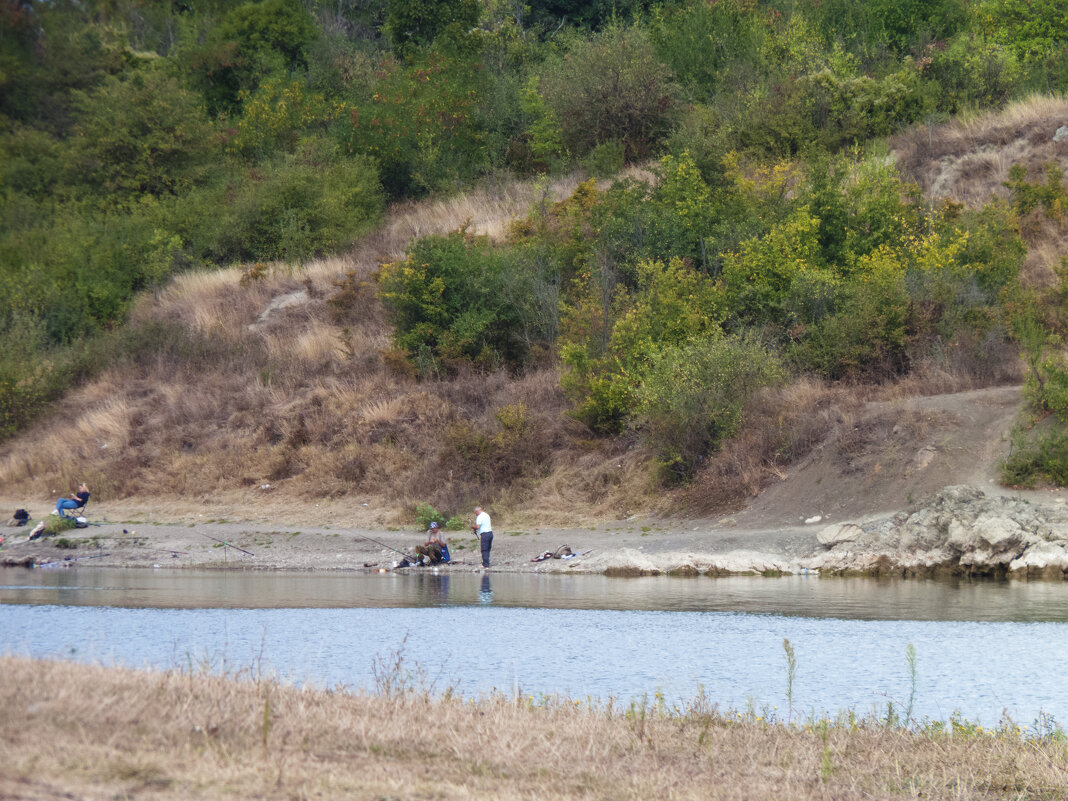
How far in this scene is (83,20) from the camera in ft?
231

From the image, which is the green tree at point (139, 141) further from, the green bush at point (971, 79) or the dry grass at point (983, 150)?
the green bush at point (971, 79)

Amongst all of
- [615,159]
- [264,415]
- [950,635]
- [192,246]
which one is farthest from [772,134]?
[950,635]

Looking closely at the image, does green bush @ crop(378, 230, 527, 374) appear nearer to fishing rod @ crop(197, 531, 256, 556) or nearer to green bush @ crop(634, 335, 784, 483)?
green bush @ crop(634, 335, 784, 483)

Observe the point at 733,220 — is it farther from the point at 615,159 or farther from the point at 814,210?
the point at 615,159

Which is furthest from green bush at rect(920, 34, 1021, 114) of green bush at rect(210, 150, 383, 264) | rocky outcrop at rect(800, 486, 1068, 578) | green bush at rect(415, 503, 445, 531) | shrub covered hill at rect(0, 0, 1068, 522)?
green bush at rect(415, 503, 445, 531)

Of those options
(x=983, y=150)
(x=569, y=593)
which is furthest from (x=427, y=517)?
(x=983, y=150)

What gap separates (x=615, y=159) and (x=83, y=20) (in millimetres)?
40277

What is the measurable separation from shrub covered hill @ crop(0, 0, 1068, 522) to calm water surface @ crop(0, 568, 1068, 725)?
24.6 feet

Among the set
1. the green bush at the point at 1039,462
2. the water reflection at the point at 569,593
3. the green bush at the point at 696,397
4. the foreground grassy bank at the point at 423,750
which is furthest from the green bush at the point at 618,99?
the foreground grassy bank at the point at 423,750

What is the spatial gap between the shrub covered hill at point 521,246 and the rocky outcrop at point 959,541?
7.99 feet

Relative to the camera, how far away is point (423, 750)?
8.56 metres

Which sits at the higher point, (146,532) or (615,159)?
(615,159)

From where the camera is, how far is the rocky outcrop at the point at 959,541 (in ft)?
80.7

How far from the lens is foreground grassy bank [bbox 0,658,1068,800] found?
719 cm
